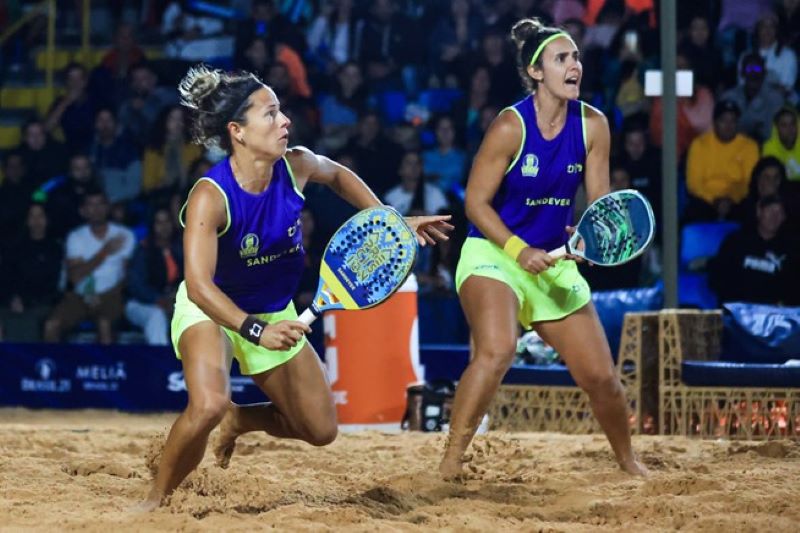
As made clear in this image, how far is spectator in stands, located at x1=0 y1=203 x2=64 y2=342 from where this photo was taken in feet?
41.5

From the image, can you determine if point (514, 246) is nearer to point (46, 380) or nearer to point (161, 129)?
point (46, 380)

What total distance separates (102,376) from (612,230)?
6786 mm

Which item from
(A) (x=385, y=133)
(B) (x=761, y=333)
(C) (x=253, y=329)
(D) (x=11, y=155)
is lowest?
(B) (x=761, y=333)

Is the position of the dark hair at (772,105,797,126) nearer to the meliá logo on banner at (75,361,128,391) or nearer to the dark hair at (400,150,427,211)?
the dark hair at (400,150,427,211)

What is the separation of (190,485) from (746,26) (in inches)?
296

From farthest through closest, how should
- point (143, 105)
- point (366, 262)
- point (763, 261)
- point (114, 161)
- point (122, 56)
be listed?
point (122, 56) < point (143, 105) < point (114, 161) < point (763, 261) < point (366, 262)

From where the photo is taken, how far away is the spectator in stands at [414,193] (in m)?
12.0

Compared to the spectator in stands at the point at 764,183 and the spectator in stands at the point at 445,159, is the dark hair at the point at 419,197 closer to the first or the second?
the spectator in stands at the point at 445,159

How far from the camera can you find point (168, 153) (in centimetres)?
1305

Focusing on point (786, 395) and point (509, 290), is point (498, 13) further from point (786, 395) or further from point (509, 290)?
point (509, 290)

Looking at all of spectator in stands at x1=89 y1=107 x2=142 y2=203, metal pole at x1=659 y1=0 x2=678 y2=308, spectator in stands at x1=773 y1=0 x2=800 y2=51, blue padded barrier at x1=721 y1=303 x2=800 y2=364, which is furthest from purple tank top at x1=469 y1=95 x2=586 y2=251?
spectator in stands at x1=89 y1=107 x2=142 y2=203

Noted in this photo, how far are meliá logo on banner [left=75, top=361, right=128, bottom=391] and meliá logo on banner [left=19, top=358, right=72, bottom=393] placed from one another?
0.16 m

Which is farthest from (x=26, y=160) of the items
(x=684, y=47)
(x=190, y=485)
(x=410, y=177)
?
(x=190, y=485)

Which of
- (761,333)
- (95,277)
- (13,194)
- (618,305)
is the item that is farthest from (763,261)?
(13,194)
